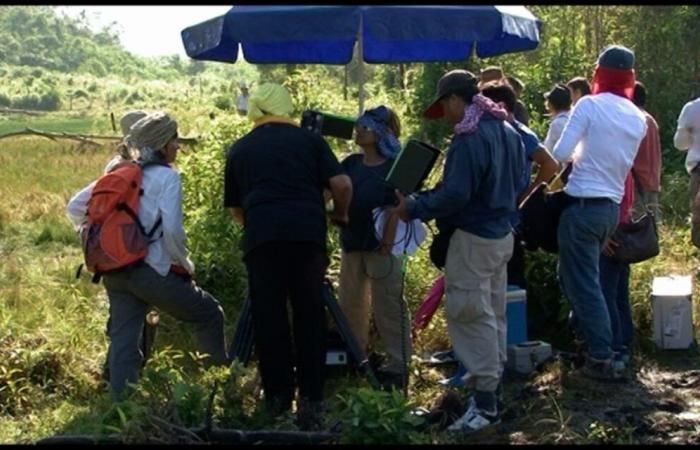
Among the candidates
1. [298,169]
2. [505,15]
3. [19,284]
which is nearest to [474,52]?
[505,15]

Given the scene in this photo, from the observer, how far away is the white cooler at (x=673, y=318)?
21.9 feet

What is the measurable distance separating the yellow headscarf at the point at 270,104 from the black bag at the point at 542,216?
59.3 inches

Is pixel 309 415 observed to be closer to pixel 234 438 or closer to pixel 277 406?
pixel 277 406

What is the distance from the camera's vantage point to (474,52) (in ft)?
25.5

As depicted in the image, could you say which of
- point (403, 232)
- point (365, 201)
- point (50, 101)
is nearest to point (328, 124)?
point (365, 201)

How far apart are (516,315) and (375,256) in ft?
3.26

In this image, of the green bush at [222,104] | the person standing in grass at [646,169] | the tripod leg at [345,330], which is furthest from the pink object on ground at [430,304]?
the green bush at [222,104]

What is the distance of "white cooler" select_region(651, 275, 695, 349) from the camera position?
6.67 meters

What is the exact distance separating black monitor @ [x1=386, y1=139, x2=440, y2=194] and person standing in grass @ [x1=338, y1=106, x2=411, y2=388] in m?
0.29

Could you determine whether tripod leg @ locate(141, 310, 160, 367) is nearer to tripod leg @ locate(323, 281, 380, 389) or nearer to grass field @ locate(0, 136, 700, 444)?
grass field @ locate(0, 136, 700, 444)

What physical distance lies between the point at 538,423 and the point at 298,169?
1651mm

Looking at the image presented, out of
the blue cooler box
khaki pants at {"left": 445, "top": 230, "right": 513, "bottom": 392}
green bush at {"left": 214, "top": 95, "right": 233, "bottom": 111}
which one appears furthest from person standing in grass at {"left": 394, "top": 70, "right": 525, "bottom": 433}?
green bush at {"left": 214, "top": 95, "right": 233, "bottom": 111}

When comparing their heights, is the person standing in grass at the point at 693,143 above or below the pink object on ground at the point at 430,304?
above

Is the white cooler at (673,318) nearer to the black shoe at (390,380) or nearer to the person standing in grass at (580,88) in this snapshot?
the person standing in grass at (580,88)
